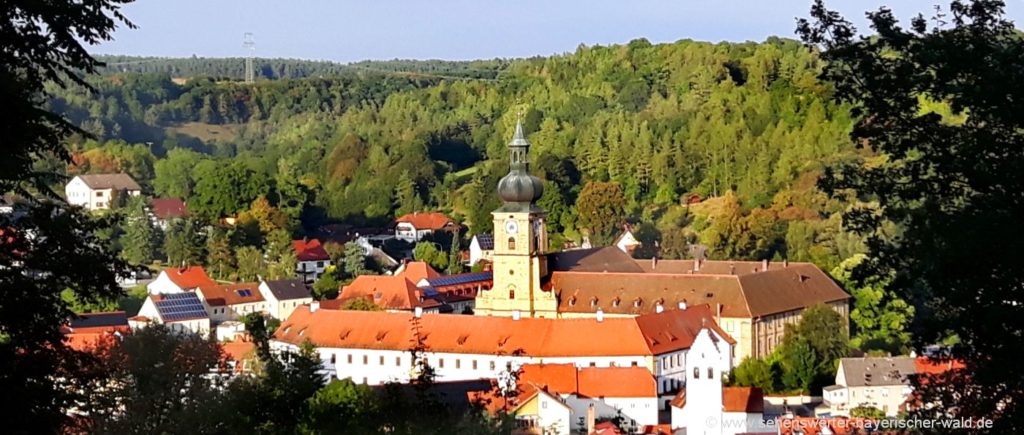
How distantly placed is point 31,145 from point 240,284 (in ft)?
156

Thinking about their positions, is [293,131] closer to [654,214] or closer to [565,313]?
[654,214]

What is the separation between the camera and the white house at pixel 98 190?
255 ft

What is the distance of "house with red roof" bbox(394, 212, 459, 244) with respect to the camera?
7619 centimetres

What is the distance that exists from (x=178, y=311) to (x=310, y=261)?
1359 cm

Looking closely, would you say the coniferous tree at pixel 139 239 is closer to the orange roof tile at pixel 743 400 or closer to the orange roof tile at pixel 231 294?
Result: the orange roof tile at pixel 231 294

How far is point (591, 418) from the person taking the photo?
3378 cm

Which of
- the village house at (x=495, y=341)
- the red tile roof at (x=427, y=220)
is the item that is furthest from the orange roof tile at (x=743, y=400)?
the red tile roof at (x=427, y=220)

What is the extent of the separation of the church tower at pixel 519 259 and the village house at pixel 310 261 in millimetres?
16741

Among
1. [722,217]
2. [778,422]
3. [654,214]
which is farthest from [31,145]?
[654,214]

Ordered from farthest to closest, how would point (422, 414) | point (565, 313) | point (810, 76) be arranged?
point (810, 76), point (565, 313), point (422, 414)

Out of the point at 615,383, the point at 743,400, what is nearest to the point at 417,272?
the point at 615,383

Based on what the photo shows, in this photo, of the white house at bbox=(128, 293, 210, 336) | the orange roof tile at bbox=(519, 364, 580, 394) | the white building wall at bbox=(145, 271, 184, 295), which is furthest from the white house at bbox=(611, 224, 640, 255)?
the orange roof tile at bbox=(519, 364, 580, 394)

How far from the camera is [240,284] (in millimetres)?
58125

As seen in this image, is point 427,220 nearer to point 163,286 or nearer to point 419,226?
point 419,226
